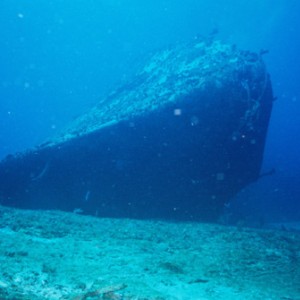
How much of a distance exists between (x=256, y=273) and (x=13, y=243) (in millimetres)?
3296

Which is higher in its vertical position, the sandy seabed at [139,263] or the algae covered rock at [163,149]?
the algae covered rock at [163,149]

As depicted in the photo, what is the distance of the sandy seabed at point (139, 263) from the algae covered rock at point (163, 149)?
6.88 feet

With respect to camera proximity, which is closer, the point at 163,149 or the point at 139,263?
the point at 139,263

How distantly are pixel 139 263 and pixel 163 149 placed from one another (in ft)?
12.8

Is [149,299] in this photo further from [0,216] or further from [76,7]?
[76,7]

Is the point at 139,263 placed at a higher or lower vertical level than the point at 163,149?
lower

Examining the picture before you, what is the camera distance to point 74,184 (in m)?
7.52

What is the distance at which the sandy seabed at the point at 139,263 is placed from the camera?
271 cm

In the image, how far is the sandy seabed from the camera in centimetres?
271

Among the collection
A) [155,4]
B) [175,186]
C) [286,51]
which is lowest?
[175,186]

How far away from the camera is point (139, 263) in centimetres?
354

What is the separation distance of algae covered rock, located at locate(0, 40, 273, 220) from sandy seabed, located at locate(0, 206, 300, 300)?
6.88 ft

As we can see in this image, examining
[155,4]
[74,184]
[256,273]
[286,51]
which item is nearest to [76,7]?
[155,4]

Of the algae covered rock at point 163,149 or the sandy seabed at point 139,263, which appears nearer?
the sandy seabed at point 139,263
